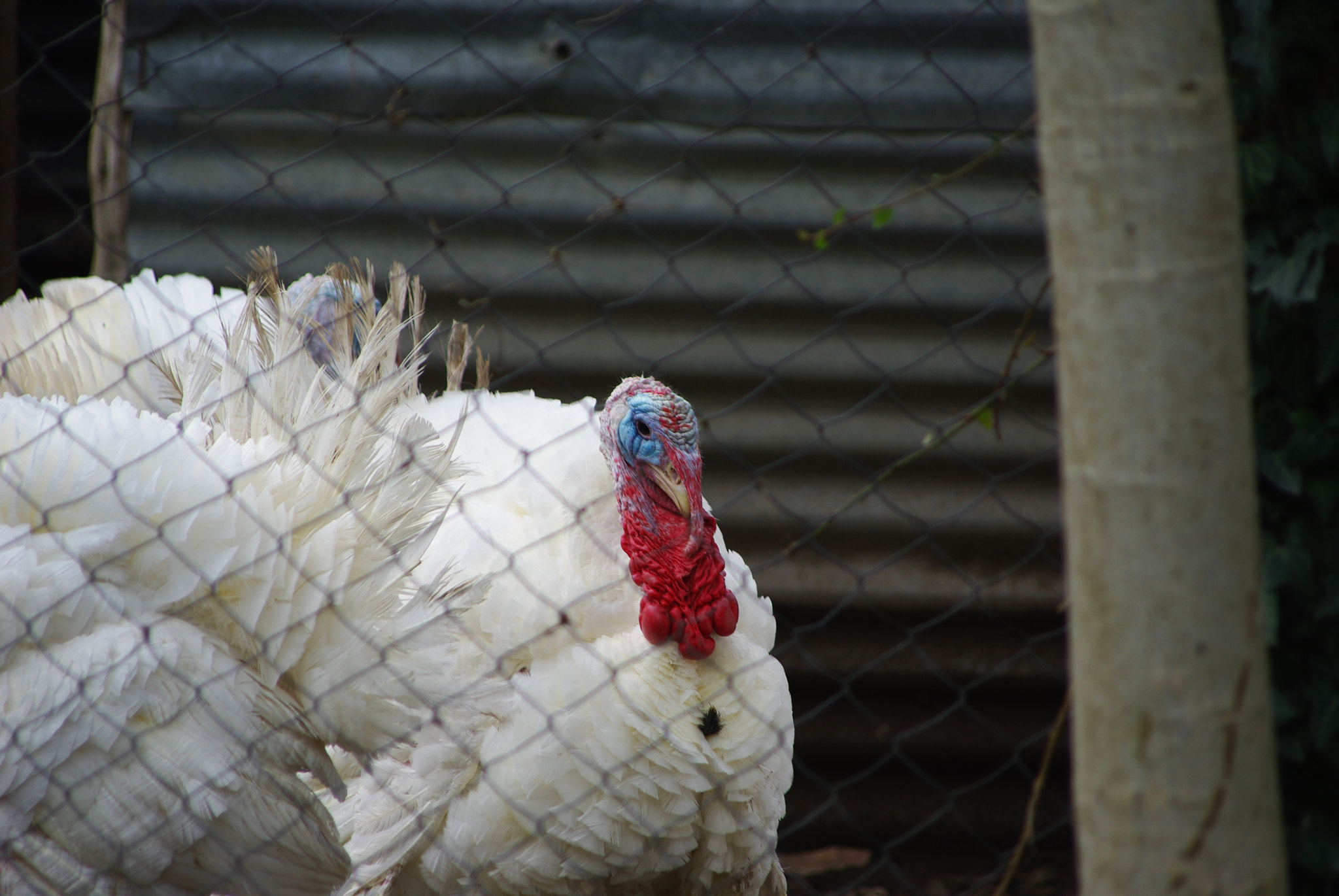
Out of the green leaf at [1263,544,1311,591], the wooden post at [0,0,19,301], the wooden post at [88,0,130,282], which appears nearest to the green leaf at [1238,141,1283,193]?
the green leaf at [1263,544,1311,591]

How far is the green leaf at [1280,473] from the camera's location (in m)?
1.71

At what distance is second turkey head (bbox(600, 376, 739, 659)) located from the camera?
2.21 m

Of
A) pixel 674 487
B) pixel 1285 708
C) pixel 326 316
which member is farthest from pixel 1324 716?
pixel 326 316

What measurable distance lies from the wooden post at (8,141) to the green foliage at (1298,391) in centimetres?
361

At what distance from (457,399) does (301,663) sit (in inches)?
31.9

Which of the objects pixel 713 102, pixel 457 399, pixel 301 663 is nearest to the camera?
pixel 301 663

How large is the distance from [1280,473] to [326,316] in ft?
7.70

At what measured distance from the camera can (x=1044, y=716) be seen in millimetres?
3373

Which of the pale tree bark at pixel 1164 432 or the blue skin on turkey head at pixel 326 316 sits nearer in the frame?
the pale tree bark at pixel 1164 432

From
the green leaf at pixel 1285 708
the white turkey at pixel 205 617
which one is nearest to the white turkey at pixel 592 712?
the white turkey at pixel 205 617

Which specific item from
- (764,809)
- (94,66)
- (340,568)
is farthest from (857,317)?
(94,66)

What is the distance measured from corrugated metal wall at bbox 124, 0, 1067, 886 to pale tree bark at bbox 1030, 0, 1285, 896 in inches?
77.4

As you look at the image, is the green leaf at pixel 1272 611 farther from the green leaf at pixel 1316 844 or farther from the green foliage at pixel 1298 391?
the green leaf at pixel 1316 844

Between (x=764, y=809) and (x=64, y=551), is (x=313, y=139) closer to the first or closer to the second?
(x=64, y=551)
